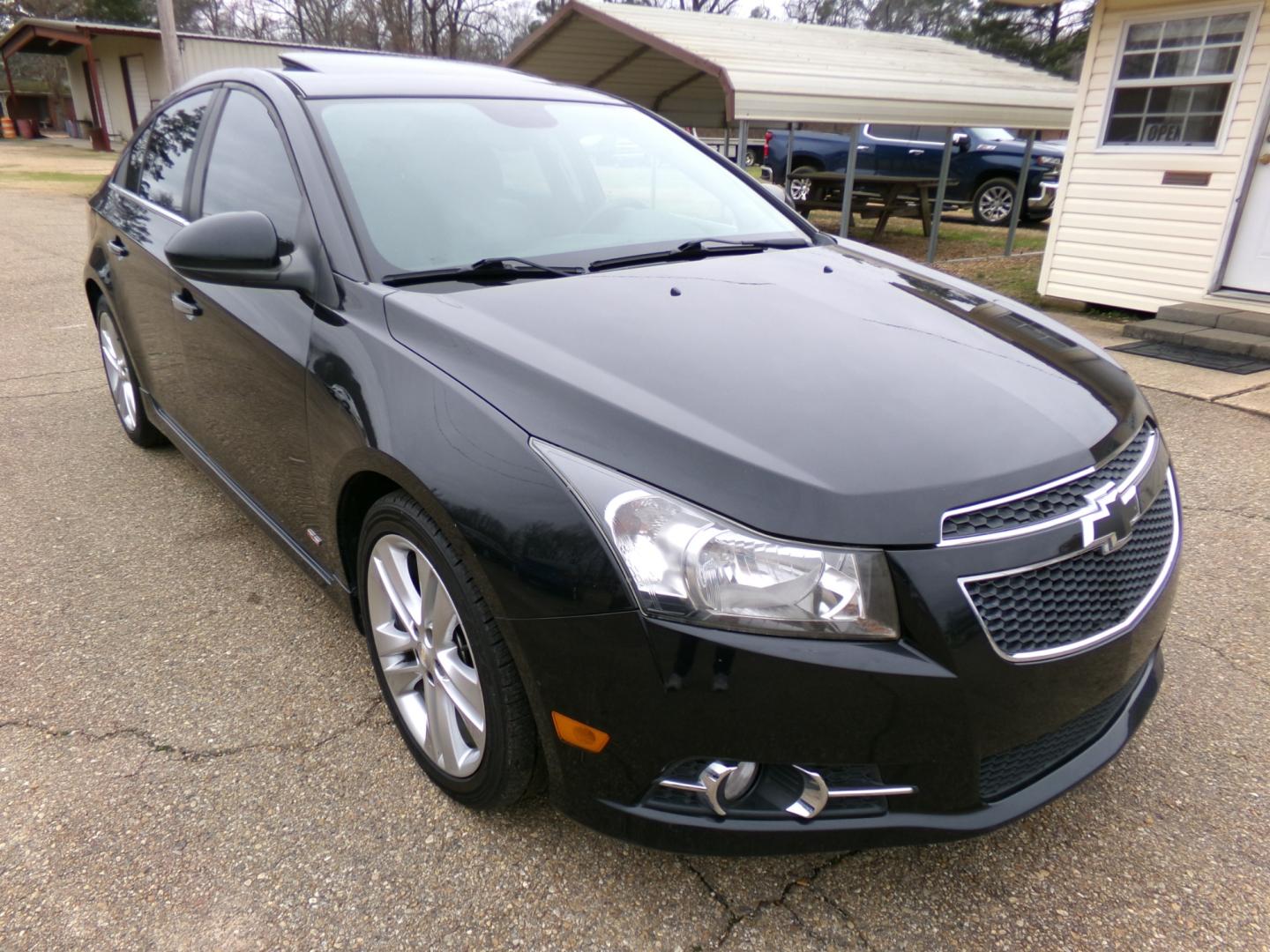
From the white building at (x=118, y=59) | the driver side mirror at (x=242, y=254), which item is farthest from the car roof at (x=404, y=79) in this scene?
the white building at (x=118, y=59)

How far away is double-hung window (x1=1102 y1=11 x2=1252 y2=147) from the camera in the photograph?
6.72m

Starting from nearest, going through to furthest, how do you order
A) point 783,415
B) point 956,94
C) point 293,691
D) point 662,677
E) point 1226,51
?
1. point 662,677
2. point 783,415
3. point 293,691
4. point 1226,51
5. point 956,94

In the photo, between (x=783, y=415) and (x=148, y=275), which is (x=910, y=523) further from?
(x=148, y=275)

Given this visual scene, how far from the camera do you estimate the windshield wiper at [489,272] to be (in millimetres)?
2160

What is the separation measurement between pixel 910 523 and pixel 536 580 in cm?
67

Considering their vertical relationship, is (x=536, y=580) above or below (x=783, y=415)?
below

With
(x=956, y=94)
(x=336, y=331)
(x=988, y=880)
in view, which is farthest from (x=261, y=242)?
(x=956, y=94)

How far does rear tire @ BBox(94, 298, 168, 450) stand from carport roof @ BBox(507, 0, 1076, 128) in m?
6.36

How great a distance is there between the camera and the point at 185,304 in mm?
2918

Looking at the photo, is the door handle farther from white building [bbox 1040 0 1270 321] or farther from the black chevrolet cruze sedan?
white building [bbox 1040 0 1270 321]

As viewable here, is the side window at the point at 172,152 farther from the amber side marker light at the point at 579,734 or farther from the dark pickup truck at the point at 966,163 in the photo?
the dark pickup truck at the point at 966,163

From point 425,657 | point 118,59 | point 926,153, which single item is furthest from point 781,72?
point 118,59

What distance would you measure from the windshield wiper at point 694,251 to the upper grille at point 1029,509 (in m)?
1.23

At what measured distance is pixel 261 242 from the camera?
7.15ft
